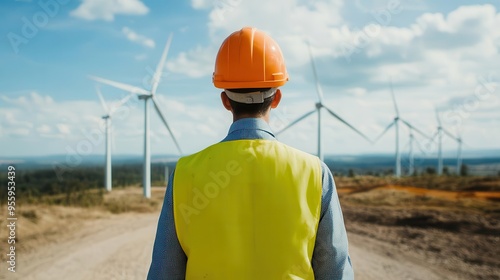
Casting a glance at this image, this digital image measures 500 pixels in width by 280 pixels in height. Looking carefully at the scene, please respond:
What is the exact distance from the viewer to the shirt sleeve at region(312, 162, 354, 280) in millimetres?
1999

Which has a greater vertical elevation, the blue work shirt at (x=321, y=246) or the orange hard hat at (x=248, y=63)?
the orange hard hat at (x=248, y=63)

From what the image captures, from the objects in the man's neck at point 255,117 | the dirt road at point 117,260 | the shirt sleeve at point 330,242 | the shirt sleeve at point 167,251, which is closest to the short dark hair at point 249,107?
the man's neck at point 255,117

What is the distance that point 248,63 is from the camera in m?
2.13

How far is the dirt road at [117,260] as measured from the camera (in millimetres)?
9586

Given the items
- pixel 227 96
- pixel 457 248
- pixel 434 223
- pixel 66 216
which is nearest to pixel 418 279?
pixel 457 248

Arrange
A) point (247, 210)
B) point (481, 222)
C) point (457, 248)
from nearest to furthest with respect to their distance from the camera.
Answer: point (247, 210) → point (457, 248) → point (481, 222)

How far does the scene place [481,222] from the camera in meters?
15.7

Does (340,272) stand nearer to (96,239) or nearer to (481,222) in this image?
(96,239)

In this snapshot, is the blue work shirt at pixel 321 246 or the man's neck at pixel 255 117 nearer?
the blue work shirt at pixel 321 246

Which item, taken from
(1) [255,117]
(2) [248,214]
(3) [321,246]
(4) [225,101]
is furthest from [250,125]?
(3) [321,246]

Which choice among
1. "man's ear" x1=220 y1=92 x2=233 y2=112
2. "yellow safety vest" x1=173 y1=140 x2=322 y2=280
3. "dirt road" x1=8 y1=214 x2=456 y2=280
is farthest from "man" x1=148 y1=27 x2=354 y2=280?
"dirt road" x1=8 y1=214 x2=456 y2=280

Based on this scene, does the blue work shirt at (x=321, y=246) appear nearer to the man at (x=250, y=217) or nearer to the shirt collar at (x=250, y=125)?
the man at (x=250, y=217)

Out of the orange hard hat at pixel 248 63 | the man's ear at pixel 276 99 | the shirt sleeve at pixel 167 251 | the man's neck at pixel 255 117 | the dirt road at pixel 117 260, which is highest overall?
the orange hard hat at pixel 248 63

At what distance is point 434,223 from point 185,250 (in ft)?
52.5
